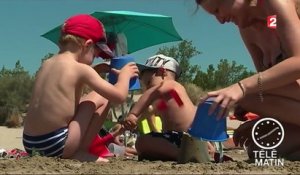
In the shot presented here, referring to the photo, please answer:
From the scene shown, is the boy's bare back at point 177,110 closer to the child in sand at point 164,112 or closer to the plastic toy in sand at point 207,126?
the child in sand at point 164,112

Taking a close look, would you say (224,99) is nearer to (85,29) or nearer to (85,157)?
(85,157)

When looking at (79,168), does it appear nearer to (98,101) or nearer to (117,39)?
(98,101)

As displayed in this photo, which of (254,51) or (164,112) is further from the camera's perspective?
(164,112)

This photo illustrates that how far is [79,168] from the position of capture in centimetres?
229

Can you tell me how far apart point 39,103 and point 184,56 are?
80.1 feet

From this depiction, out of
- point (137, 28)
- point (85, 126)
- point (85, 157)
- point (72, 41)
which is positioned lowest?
point (85, 157)

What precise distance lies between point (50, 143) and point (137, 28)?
4.03 meters

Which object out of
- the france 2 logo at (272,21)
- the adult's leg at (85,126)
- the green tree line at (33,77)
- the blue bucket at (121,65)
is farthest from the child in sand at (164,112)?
the green tree line at (33,77)

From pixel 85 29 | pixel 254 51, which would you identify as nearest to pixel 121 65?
pixel 85 29

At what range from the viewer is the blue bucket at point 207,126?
246 cm

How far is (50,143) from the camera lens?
2.93 metres

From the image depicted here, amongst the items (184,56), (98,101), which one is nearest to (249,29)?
(98,101)

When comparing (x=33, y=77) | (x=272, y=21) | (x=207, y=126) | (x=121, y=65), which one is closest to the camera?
(x=207, y=126)

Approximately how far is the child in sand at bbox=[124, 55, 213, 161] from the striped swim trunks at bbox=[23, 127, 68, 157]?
57 centimetres
